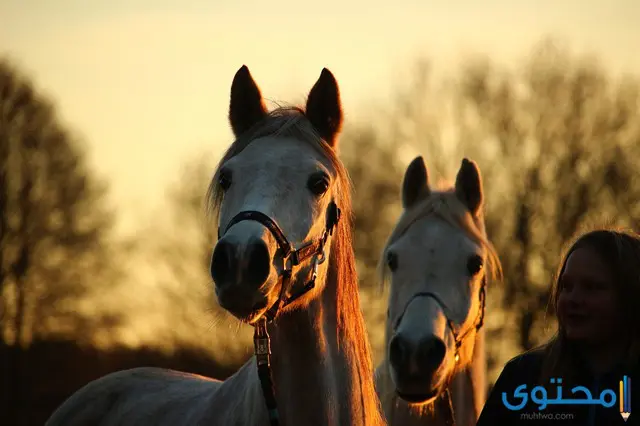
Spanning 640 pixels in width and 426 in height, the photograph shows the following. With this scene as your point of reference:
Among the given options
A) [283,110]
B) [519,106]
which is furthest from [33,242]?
[283,110]

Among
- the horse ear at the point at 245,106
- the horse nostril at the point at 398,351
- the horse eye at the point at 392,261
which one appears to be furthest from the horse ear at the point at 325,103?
the horse eye at the point at 392,261

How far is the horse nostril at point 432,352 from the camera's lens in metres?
6.28

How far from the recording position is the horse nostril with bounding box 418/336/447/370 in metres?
6.28

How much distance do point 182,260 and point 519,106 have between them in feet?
31.8

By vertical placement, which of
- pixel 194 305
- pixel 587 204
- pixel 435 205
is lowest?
pixel 194 305

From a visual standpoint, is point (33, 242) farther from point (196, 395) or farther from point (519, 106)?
point (196, 395)

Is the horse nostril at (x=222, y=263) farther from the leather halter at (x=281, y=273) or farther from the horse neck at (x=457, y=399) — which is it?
the horse neck at (x=457, y=399)

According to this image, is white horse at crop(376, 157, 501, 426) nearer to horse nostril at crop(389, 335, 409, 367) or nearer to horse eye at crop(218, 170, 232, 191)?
horse nostril at crop(389, 335, 409, 367)

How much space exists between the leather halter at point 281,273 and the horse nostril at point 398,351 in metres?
1.61

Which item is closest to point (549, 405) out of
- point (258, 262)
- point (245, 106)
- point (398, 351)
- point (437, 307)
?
point (258, 262)

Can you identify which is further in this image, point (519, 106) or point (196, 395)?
point (519, 106)

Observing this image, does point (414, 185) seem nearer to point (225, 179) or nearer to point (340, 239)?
point (340, 239)

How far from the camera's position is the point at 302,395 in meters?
4.67

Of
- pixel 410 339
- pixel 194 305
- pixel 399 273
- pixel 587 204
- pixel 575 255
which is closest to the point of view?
pixel 575 255
